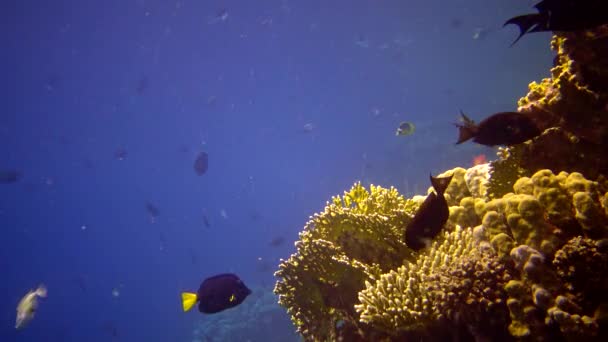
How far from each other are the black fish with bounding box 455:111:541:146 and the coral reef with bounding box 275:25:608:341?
372 millimetres

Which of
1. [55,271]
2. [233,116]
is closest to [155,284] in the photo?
[233,116]

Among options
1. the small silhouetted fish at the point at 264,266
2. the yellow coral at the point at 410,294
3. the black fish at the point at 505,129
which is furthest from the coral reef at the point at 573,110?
the small silhouetted fish at the point at 264,266

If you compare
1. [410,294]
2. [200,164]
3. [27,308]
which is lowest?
[410,294]

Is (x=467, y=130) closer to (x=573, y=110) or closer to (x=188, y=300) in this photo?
(x=573, y=110)

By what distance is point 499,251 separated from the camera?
2.69 meters

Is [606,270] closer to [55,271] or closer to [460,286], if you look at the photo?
[460,286]

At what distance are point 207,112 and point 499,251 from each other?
190 feet

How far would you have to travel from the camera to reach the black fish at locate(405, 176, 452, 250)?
107 inches

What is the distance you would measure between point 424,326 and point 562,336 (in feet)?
3.00

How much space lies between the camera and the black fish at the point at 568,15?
7.55 ft

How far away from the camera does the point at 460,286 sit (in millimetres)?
2518

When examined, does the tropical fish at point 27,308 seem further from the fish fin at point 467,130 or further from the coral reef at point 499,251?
the fish fin at point 467,130

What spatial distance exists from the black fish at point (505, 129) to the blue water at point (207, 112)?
16.8 m

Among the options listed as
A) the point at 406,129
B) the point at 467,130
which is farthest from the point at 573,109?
the point at 406,129
